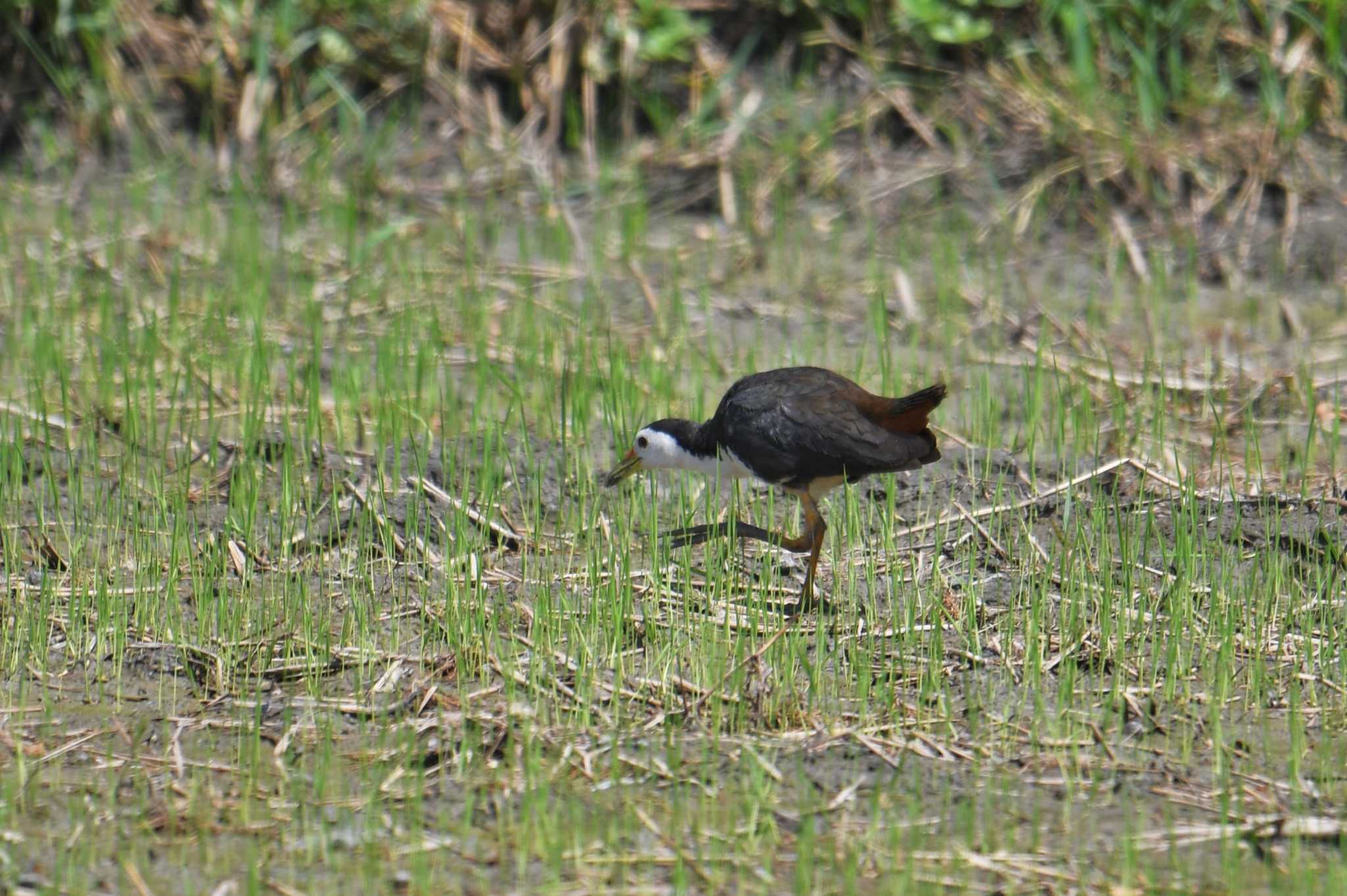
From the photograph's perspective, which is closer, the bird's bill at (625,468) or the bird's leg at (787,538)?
the bird's leg at (787,538)

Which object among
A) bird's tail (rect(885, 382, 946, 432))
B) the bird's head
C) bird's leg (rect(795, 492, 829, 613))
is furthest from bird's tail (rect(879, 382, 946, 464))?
the bird's head

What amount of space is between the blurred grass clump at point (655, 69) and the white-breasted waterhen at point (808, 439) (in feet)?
12.1

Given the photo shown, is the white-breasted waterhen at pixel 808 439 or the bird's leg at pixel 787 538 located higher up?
the white-breasted waterhen at pixel 808 439

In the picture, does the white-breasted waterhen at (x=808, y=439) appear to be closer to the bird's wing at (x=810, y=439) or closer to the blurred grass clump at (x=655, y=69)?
the bird's wing at (x=810, y=439)

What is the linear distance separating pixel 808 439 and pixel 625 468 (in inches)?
30.6

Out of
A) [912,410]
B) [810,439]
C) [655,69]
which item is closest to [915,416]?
[912,410]

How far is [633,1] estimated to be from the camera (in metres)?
→ 8.77

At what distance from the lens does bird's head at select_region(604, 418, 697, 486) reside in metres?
5.21

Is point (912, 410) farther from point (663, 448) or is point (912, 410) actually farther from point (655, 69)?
point (655, 69)

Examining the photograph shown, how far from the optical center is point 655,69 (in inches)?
350

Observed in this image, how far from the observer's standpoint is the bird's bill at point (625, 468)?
5.39m

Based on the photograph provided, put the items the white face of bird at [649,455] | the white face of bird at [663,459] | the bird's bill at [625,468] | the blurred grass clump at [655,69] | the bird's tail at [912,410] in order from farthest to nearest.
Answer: the blurred grass clump at [655,69] < the bird's bill at [625,468] < the white face of bird at [649,455] < the white face of bird at [663,459] < the bird's tail at [912,410]

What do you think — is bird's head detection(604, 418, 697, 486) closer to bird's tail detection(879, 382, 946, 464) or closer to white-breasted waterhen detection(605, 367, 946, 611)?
white-breasted waterhen detection(605, 367, 946, 611)

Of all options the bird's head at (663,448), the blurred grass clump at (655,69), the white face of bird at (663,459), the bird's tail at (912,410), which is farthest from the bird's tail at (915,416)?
the blurred grass clump at (655,69)
